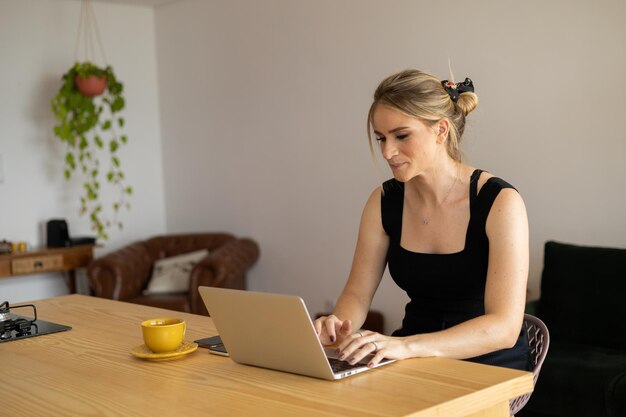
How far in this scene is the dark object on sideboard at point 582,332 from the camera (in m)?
3.32

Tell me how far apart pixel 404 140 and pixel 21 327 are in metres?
1.20

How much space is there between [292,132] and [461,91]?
3113mm

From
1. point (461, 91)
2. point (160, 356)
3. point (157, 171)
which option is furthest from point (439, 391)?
point (157, 171)

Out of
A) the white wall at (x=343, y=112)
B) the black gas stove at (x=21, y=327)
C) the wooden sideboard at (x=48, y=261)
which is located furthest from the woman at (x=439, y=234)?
the wooden sideboard at (x=48, y=261)

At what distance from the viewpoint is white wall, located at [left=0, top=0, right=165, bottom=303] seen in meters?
5.80

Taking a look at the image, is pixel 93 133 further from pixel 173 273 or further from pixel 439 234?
pixel 439 234

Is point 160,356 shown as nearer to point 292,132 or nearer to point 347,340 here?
point 347,340

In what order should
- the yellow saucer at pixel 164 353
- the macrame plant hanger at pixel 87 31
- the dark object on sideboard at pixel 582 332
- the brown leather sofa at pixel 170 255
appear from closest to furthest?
the yellow saucer at pixel 164 353 → the dark object on sideboard at pixel 582 332 → the brown leather sofa at pixel 170 255 → the macrame plant hanger at pixel 87 31

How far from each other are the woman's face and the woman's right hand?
48cm

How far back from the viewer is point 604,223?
4031mm

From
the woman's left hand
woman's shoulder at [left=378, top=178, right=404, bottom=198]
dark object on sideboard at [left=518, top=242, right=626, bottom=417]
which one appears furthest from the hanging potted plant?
the woman's left hand

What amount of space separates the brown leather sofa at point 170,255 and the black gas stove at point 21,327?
8.86 ft

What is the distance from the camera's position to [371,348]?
1.84 meters

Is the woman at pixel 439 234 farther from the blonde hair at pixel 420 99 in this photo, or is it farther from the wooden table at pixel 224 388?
the wooden table at pixel 224 388
